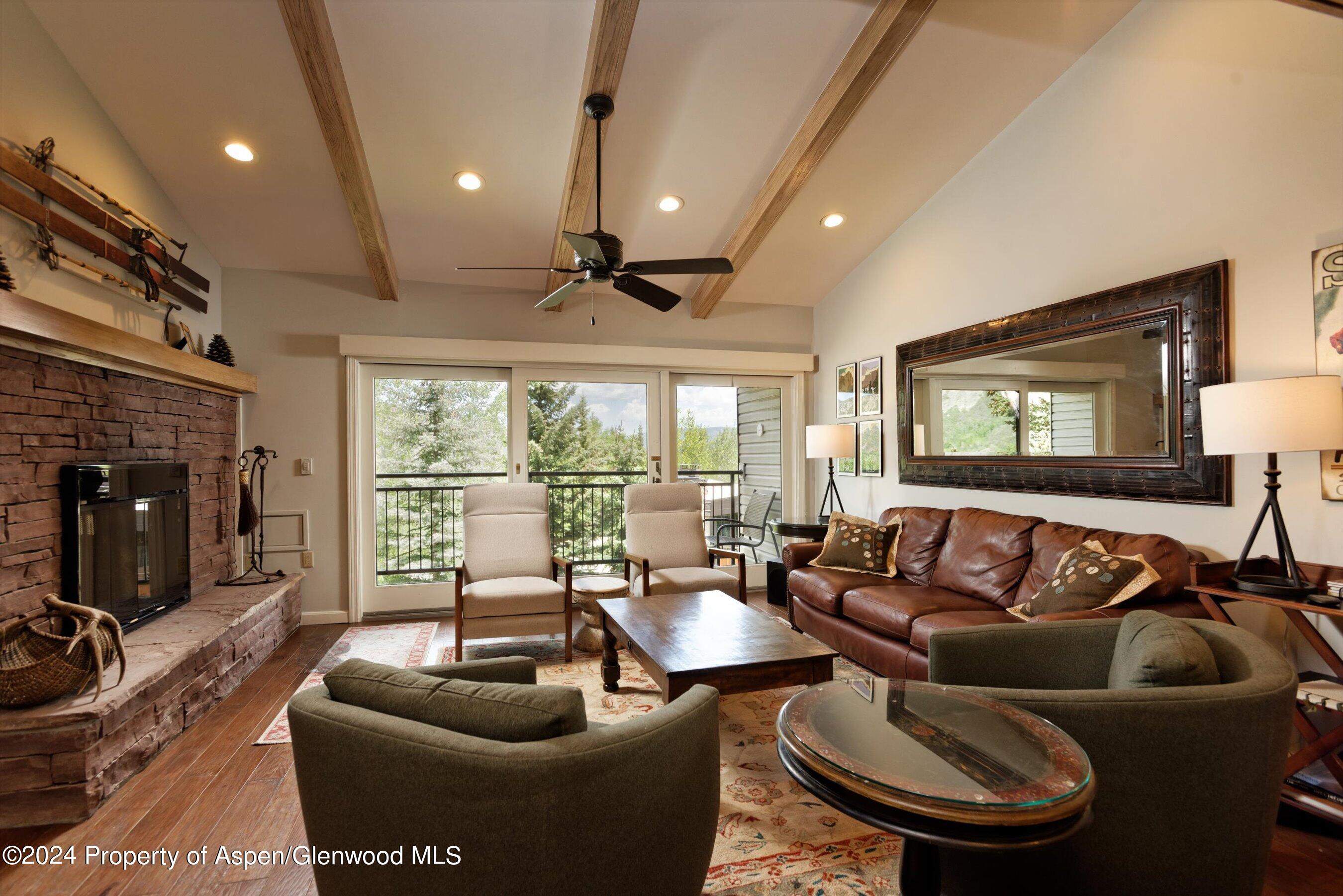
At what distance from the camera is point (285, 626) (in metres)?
4.04

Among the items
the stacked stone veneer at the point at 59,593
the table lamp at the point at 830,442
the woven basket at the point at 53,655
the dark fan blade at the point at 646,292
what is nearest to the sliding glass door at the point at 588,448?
the table lamp at the point at 830,442

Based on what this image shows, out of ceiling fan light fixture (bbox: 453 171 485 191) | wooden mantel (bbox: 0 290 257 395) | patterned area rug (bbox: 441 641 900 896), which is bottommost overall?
patterned area rug (bbox: 441 641 900 896)

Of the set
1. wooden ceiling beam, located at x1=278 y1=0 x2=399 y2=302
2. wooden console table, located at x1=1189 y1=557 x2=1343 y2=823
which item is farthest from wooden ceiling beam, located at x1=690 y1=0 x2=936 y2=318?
wooden console table, located at x1=1189 y1=557 x2=1343 y2=823

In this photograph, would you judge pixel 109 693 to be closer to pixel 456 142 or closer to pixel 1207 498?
pixel 456 142

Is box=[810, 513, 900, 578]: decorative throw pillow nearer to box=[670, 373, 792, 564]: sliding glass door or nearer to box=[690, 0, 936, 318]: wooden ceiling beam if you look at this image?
box=[670, 373, 792, 564]: sliding glass door

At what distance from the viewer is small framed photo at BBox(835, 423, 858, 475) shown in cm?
478

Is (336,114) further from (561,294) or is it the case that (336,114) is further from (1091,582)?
(1091,582)

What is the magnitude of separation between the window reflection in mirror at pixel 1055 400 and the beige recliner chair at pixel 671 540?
1.56 metres

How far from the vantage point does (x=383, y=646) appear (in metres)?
3.88

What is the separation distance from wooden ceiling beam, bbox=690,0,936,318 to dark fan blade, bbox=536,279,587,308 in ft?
4.45

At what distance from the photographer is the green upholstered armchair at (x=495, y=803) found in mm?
1031

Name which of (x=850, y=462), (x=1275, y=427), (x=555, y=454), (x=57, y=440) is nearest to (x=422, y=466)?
(x=555, y=454)

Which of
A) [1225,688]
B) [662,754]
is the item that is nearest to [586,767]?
[662,754]

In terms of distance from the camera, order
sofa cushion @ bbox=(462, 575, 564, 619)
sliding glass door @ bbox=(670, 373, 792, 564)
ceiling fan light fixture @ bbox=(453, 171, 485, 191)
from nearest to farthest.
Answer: sofa cushion @ bbox=(462, 575, 564, 619)
ceiling fan light fixture @ bbox=(453, 171, 485, 191)
sliding glass door @ bbox=(670, 373, 792, 564)
